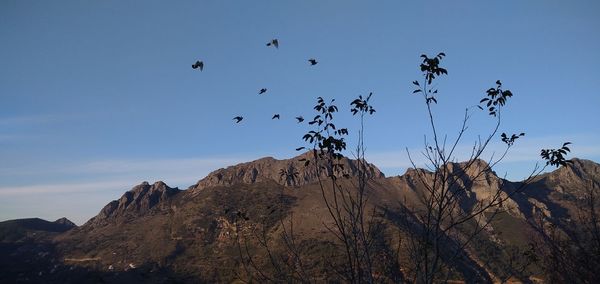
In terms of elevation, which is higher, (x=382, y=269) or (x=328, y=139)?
(x=328, y=139)

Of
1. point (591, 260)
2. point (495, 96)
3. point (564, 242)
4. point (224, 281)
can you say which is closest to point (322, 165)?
point (495, 96)

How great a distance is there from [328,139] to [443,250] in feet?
9.79

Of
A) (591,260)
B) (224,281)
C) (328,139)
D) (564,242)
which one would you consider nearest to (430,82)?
(328,139)

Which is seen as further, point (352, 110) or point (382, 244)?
point (382, 244)

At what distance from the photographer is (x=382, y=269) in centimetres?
973

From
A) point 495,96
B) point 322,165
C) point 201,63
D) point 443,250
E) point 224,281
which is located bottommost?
point 224,281

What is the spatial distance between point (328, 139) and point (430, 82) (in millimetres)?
2523

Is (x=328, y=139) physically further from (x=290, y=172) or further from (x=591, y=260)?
(x=591, y=260)

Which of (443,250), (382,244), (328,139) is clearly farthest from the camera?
(382,244)

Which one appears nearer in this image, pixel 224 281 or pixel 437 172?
pixel 437 172

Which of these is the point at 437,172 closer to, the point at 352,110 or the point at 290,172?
the point at 352,110

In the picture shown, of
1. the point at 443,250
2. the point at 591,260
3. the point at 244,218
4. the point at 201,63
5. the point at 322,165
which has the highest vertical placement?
the point at 201,63

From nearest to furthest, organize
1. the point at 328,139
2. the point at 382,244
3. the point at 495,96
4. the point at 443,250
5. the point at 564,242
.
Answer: the point at 443,250, the point at 328,139, the point at 495,96, the point at 382,244, the point at 564,242

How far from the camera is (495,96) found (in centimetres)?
947
